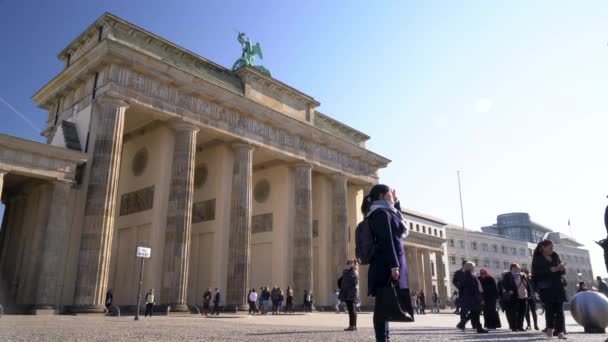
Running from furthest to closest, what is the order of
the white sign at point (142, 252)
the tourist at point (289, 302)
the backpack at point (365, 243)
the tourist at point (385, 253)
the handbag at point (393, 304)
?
1. the tourist at point (289, 302)
2. the white sign at point (142, 252)
3. the backpack at point (365, 243)
4. the tourist at point (385, 253)
5. the handbag at point (393, 304)

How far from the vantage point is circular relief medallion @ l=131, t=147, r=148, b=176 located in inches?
998

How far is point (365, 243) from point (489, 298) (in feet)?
25.5

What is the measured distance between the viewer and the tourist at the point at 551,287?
7855mm

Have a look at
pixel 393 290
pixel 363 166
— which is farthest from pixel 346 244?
pixel 393 290

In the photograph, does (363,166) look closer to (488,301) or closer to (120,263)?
(120,263)

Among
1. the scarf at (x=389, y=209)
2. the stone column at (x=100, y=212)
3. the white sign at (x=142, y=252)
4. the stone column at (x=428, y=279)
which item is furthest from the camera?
the stone column at (x=428, y=279)

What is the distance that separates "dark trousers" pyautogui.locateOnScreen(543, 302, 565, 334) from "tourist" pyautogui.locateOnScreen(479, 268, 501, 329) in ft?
9.07

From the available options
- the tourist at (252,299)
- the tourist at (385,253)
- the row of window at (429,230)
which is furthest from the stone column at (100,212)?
the row of window at (429,230)

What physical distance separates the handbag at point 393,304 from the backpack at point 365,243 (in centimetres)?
35

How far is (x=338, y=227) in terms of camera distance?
109 feet

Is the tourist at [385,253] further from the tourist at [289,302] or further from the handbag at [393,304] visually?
the tourist at [289,302]

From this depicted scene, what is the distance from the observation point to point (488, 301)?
426 inches

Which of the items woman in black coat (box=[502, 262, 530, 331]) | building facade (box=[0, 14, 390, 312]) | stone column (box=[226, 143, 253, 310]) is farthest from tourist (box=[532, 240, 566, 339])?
stone column (box=[226, 143, 253, 310])

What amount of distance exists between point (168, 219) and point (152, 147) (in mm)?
5035
